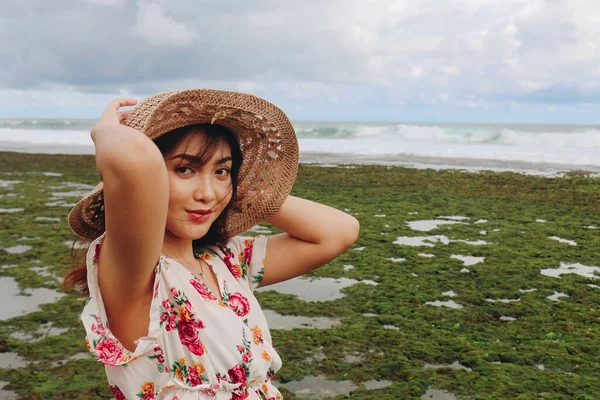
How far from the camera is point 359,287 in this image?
21.3 ft

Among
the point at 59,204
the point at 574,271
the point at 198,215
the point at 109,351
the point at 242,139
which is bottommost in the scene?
the point at 574,271

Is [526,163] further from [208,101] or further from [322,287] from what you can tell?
[208,101]

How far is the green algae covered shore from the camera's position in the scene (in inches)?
169

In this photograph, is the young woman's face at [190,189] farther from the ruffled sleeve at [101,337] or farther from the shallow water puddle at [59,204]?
the shallow water puddle at [59,204]

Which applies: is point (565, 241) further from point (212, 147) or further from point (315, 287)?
point (212, 147)

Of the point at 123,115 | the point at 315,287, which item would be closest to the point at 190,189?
the point at 123,115

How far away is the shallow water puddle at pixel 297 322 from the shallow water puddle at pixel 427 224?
4394 millimetres

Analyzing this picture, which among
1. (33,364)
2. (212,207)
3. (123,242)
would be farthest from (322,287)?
(123,242)

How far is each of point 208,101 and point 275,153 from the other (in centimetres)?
54

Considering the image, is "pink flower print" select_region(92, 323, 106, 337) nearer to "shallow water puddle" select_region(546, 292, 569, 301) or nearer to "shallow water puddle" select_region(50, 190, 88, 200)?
"shallow water puddle" select_region(546, 292, 569, 301)

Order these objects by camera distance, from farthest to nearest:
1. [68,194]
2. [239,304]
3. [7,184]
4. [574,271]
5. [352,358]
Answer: [7,184] < [68,194] < [574,271] < [352,358] < [239,304]

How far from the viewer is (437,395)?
4125 mm

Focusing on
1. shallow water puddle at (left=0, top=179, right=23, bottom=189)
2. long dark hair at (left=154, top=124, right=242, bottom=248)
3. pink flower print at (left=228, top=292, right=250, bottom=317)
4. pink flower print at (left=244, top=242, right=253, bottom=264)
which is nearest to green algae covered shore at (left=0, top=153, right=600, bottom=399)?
pink flower print at (left=244, top=242, right=253, bottom=264)

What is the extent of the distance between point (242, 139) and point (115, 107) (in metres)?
0.57
